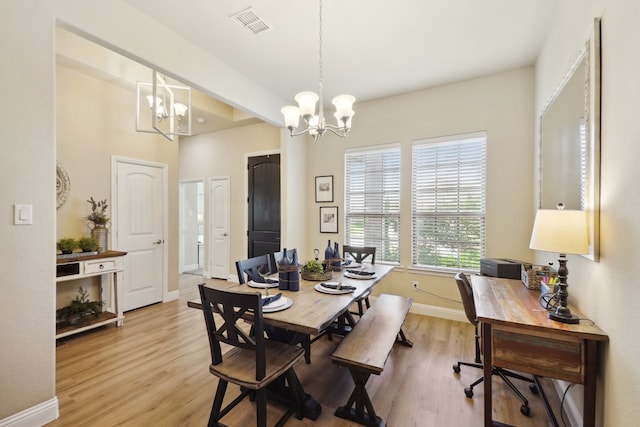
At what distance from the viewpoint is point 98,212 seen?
3.64 m

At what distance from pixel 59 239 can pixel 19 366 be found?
1.99 m

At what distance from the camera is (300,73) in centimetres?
353

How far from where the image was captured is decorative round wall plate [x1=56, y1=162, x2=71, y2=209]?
3.29 metres

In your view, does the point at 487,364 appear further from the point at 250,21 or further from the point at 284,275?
the point at 250,21

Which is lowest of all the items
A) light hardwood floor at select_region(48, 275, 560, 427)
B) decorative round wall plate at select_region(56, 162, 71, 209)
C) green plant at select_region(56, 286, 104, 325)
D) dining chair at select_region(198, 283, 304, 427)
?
light hardwood floor at select_region(48, 275, 560, 427)

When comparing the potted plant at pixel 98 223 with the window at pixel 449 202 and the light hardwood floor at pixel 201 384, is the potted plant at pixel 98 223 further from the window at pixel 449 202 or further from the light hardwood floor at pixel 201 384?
the window at pixel 449 202

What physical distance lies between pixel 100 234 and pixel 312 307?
3148 millimetres

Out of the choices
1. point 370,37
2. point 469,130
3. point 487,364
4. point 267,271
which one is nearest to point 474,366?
point 487,364

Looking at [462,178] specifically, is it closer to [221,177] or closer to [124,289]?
[221,177]

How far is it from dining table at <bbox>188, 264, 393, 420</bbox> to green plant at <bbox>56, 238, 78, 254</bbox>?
204 centimetres

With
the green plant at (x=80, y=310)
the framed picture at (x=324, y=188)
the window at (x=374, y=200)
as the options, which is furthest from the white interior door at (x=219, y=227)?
the window at (x=374, y=200)

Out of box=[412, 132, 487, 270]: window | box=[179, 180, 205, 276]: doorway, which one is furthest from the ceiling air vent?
box=[179, 180, 205, 276]: doorway

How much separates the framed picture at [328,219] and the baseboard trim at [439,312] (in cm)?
162

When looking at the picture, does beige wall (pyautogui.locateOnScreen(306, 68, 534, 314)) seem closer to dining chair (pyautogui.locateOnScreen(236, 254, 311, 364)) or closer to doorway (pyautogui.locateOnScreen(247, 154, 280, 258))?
doorway (pyautogui.locateOnScreen(247, 154, 280, 258))
